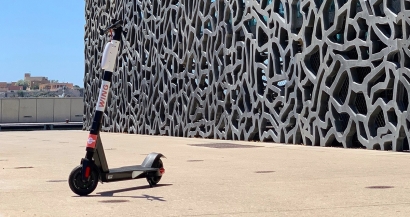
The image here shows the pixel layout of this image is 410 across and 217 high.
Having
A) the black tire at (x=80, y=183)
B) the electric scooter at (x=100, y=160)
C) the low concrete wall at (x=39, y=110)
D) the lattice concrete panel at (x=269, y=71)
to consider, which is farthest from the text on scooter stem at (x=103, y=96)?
the low concrete wall at (x=39, y=110)

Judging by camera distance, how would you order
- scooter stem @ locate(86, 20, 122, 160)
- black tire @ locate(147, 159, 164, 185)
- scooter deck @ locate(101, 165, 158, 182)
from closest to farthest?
scooter stem @ locate(86, 20, 122, 160), scooter deck @ locate(101, 165, 158, 182), black tire @ locate(147, 159, 164, 185)

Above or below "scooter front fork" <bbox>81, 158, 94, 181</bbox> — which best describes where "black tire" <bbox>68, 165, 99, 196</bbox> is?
below

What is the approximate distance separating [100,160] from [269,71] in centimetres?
1532

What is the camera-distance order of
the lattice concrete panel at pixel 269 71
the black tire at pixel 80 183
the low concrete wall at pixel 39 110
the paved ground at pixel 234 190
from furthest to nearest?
the low concrete wall at pixel 39 110, the lattice concrete panel at pixel 269 71, the black tire at pixel 80 183, the paved ground at pixel 234 190

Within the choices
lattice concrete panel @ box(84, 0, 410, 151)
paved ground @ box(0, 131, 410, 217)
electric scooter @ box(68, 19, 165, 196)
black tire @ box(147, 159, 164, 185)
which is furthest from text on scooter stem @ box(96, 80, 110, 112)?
lattice concrete panel @ box(84, 0, 410, 151)

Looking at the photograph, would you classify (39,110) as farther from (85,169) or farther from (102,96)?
(85,169)

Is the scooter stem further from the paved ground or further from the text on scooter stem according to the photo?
the paved ground

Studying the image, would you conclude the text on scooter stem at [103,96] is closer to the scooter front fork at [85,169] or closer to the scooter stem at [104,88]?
the scooter stem at [104,88]

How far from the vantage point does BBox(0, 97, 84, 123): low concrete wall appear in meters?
66.6

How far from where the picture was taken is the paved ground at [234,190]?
28.2 feet

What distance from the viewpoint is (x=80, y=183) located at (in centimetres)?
1022

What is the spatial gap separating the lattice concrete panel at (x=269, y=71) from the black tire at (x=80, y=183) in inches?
409

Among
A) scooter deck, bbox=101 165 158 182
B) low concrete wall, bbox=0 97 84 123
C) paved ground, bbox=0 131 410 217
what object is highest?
low concrete wall, bbox=0 97 84 123

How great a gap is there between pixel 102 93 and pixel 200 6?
20779 mm
